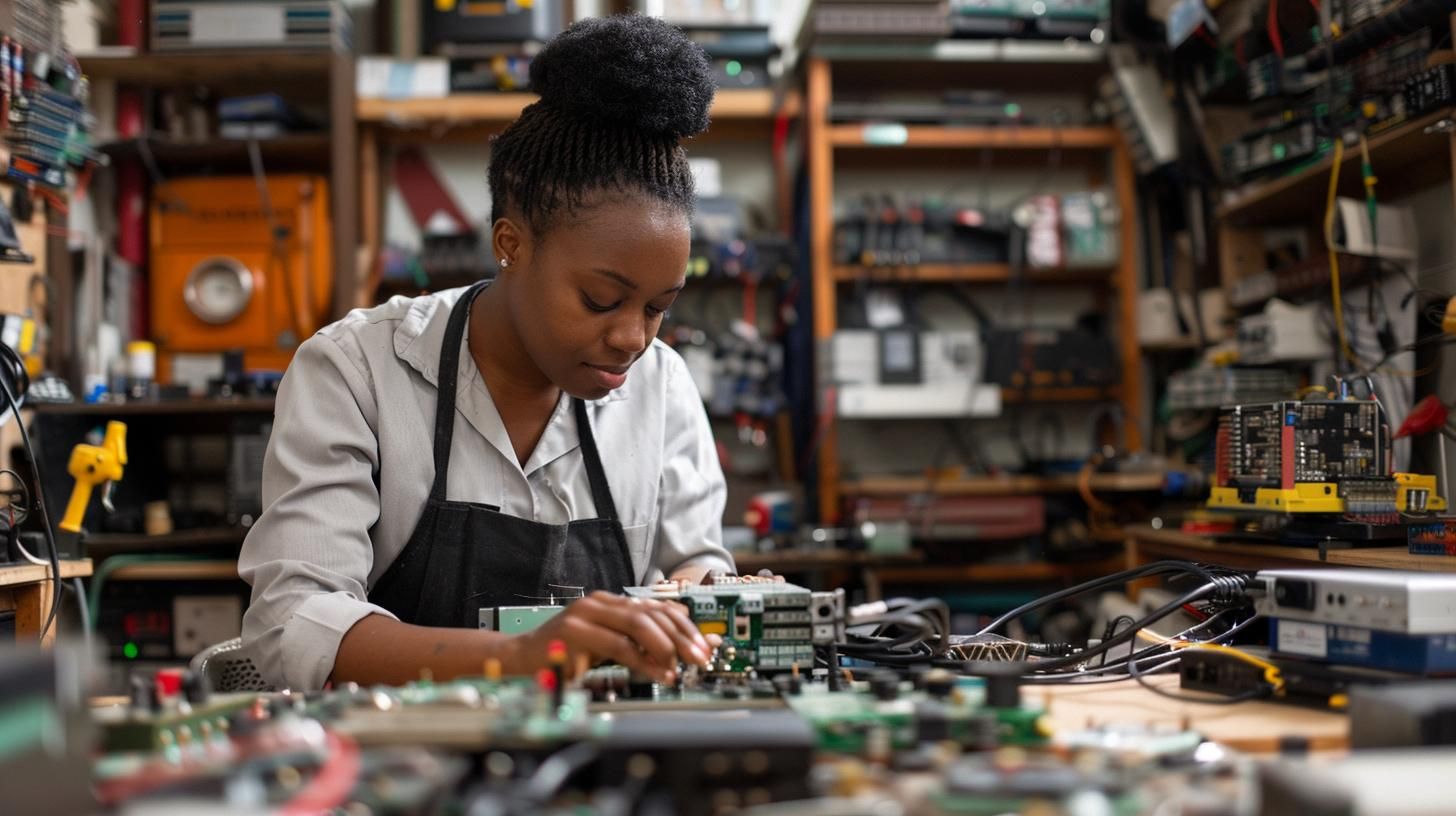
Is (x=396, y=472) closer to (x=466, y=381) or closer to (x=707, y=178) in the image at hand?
(x=466, y=381)

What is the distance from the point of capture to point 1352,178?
2836 mm

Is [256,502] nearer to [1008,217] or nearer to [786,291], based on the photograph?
[786,291]

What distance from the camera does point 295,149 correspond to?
3.98 metres

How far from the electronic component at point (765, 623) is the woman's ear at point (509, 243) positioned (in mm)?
709

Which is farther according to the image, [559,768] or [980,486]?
[980,486]

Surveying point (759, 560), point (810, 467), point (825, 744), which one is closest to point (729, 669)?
point (825, 744)

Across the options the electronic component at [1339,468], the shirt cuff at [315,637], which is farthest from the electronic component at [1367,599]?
the electronic component at [1339,468]

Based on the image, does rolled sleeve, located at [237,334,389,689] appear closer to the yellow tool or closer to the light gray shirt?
the light gray shirt

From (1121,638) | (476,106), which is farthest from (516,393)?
(476,106)

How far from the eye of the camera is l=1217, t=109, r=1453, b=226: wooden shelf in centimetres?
246

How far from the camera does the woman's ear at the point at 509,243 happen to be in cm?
162

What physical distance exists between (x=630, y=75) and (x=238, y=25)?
288 centimetres

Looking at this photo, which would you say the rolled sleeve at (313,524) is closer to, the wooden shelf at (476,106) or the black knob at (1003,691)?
the black knob at (1003,691)

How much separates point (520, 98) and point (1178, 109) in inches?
87.3
